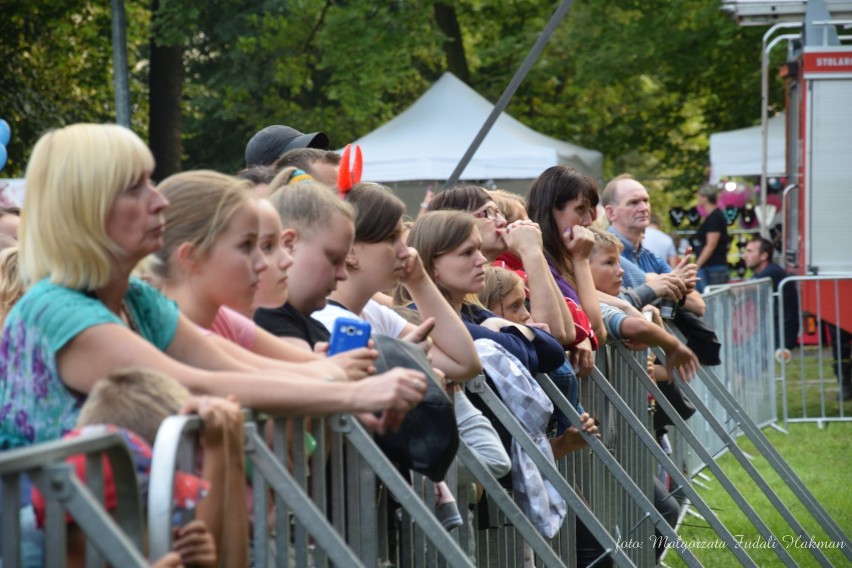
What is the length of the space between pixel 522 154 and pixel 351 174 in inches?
534

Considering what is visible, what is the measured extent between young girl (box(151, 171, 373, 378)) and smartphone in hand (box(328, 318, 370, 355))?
0.29ft

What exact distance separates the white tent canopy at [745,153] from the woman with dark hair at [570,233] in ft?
45.2

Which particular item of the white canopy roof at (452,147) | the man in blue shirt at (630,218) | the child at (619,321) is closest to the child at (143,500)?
the child at (619,321)

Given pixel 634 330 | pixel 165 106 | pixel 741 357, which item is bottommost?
pixel 741 357

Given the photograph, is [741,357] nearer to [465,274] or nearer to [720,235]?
[720,235]

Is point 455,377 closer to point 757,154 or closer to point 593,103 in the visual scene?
point 757,154

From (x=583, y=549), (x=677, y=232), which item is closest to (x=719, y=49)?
(x=677, y=232)

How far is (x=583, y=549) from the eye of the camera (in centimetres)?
579

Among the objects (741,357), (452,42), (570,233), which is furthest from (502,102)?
(452,42)

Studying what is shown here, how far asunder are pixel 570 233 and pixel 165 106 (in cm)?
1648

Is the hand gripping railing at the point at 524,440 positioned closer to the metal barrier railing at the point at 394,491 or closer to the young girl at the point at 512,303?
the metal barrier railing at the point at 394,491

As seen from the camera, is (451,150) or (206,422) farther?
(451,150)

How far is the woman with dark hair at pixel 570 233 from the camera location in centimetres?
598

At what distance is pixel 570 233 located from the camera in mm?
6098
